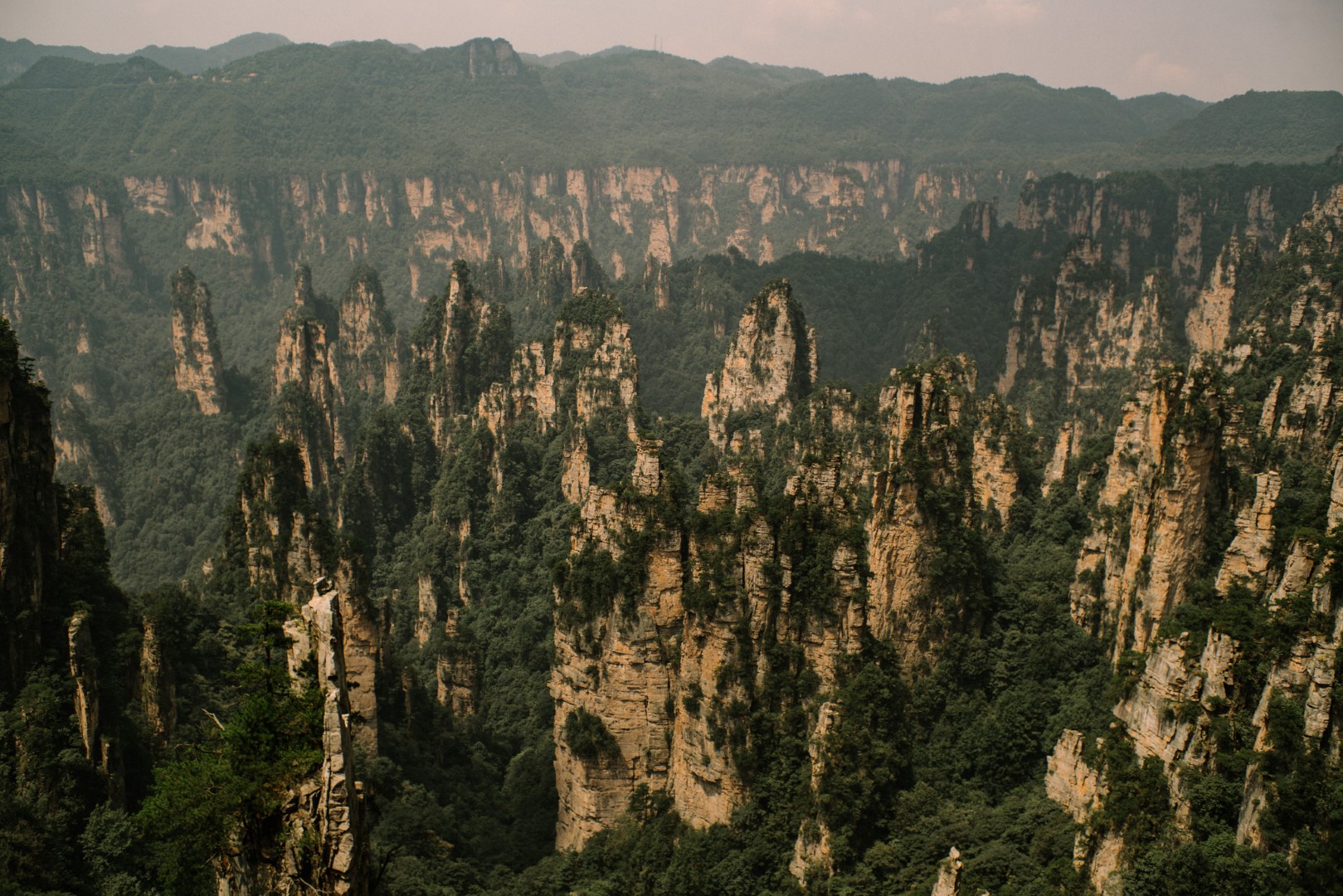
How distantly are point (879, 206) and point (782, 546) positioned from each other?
168945mm

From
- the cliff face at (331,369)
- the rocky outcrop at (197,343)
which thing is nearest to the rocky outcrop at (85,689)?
the cliff face at (331,369)

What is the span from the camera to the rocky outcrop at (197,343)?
94.1m

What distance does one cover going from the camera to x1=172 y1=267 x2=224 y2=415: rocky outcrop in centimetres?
9406

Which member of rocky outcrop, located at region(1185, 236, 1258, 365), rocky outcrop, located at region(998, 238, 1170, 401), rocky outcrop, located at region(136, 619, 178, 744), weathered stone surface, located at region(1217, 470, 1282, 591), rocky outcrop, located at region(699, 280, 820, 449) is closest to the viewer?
weathered stone surface, located at region(1217, 470, 1282, 591)

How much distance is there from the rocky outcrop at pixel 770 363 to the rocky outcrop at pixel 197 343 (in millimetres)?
44175

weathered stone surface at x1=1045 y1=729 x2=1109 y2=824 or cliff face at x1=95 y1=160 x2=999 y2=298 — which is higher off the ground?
cliff face at x1=95 y1=160 x2=999 y2=298

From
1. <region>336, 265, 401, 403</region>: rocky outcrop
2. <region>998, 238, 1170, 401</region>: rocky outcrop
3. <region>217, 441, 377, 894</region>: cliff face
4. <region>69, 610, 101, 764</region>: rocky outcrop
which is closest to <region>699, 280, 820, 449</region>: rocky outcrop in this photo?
<region>998, 238, 1170, 401</region>: rocky outcrop

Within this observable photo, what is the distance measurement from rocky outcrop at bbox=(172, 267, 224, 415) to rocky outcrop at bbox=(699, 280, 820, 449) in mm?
44175

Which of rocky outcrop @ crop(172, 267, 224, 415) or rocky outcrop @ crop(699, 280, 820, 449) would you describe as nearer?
rocky outcrop @ crop(699, 280, 820, 449)

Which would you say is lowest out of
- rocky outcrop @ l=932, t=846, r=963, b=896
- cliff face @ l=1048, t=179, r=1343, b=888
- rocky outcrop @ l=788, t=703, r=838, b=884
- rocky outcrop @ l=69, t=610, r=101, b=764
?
rocky outcrop @ l=788, t=703, r=838, b=884

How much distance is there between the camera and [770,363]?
2842 inches

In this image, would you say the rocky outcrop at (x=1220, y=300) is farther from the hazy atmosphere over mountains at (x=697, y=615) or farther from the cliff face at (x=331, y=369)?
the cliff face at (x=331, y=369)

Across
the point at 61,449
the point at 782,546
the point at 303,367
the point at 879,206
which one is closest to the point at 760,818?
the point at 782,546

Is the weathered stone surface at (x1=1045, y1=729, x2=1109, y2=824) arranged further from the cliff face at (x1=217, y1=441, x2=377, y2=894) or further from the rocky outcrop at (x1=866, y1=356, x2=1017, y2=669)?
the cliff face at (x1=217, y1=441, x2=377, y2=894)
